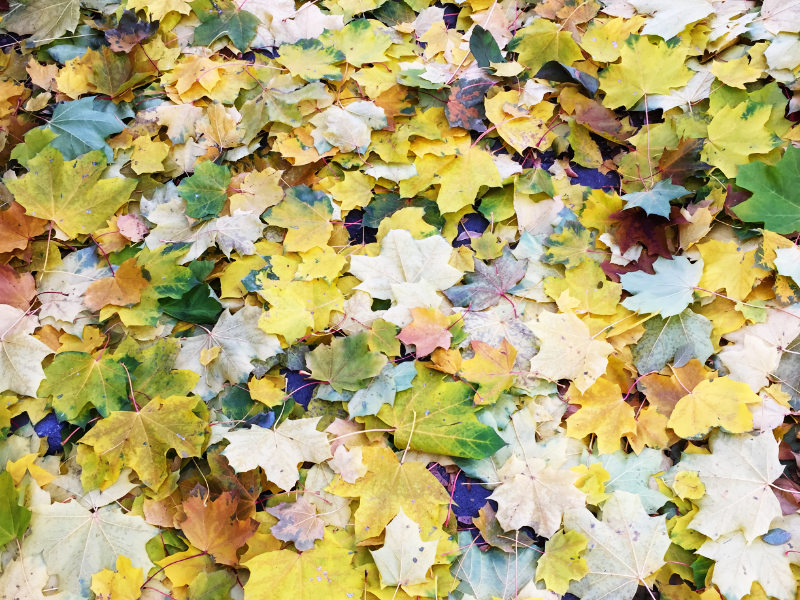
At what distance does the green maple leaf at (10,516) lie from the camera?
1312 mm

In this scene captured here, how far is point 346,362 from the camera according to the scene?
57.9 inches

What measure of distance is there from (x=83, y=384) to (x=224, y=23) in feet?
3.97

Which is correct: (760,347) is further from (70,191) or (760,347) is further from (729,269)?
(70,191)

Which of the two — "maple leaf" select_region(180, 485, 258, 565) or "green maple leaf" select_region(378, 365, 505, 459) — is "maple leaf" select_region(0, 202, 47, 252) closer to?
"maple leaf" select_region(180, 485, 258, 565)

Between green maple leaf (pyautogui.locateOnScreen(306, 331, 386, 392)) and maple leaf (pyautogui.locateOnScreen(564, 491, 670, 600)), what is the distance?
0.58 m

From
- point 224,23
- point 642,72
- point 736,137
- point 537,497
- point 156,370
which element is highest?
point 224,23

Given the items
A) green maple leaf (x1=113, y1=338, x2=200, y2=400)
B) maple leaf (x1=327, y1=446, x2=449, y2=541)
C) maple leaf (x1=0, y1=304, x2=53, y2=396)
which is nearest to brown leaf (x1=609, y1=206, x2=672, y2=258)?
maple leaf (x1=327, y1=446, x2=449, y2=541)

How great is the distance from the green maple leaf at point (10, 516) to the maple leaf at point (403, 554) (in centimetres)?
81

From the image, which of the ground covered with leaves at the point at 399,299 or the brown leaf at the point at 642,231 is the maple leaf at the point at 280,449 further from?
the brown leaf at the point at 642,231

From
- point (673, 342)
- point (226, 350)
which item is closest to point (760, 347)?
point (673, 342)

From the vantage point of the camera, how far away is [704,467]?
135 centimetres

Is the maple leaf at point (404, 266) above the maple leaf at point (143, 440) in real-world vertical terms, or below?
above

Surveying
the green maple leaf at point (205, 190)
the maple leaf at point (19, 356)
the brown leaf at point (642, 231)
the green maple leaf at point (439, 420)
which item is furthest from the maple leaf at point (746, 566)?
the maple leaf at point (19, 356)

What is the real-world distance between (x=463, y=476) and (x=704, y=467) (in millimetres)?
565
